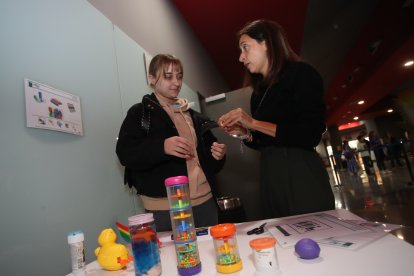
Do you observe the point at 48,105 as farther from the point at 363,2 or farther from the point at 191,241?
the point at 363,2

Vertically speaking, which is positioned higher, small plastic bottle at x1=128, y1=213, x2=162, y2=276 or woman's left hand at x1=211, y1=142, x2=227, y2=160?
woman's left hand at x1=211, y1=142, x2=227, y2=160

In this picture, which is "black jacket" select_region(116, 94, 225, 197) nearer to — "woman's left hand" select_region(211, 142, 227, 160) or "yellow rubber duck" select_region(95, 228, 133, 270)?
"woman's left hand" select_region(211, 142, 227, 160)

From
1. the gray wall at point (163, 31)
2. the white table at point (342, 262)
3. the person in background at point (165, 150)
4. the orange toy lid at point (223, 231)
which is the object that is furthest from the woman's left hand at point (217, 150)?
the gray wall at point (163, 31)

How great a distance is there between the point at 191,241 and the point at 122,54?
1.29 m

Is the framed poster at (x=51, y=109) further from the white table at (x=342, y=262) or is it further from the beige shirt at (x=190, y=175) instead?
the white table at (x=342, y=262)

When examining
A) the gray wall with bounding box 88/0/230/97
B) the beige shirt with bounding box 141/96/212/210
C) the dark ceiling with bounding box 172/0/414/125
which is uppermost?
the dark ceiling with bounding box 172/0/414/125

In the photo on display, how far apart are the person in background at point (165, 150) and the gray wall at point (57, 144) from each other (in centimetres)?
14

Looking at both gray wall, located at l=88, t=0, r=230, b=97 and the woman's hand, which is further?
gray wall, located at l=88, t=0, r=230, b=97

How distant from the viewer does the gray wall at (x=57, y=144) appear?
2.54 feet

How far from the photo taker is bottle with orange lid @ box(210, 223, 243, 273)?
0.60 m

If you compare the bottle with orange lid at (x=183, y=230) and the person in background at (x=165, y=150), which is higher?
the person in background at (x=165, y=150)

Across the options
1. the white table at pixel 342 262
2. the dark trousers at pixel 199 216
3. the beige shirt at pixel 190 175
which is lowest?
the white table at pixel 342 262

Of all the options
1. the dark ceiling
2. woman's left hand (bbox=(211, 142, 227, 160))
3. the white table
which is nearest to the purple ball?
the white table

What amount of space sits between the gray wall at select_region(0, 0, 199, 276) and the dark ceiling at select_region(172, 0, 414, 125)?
2.18m
